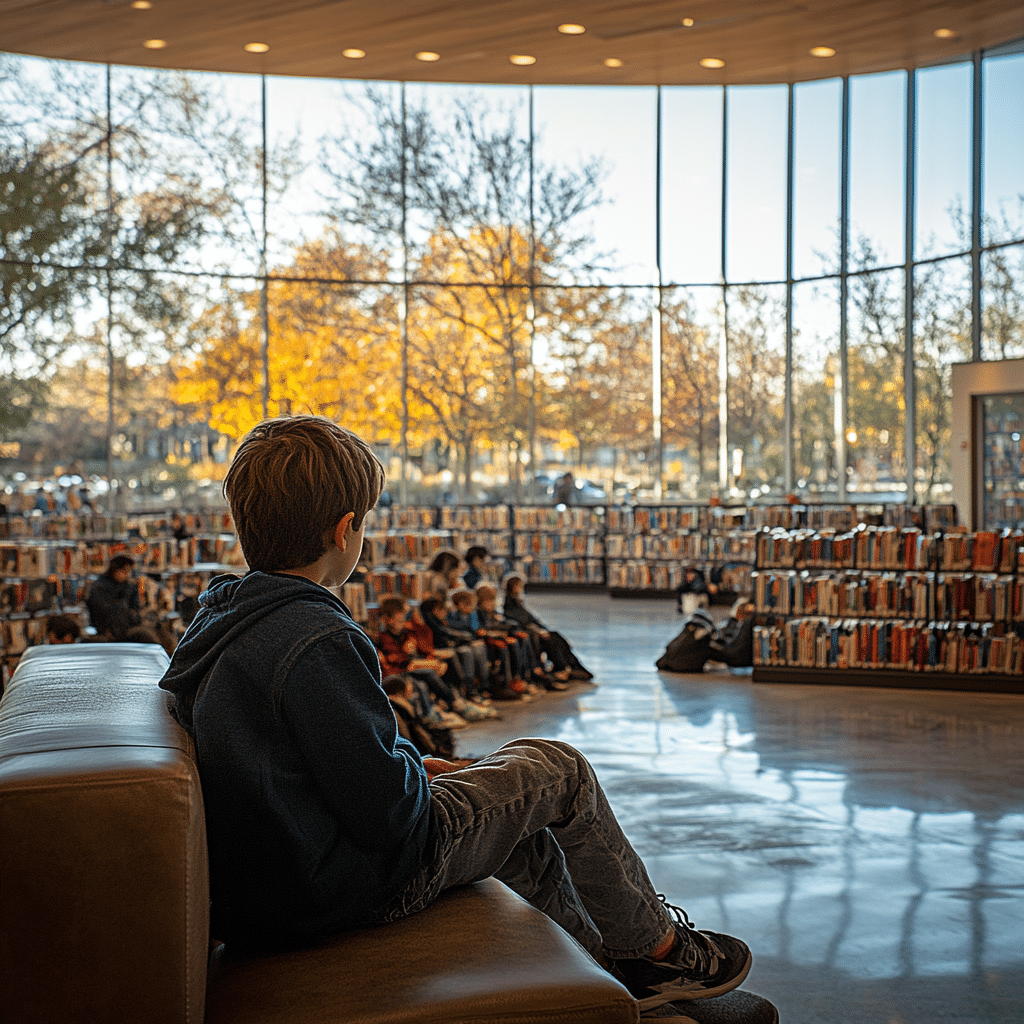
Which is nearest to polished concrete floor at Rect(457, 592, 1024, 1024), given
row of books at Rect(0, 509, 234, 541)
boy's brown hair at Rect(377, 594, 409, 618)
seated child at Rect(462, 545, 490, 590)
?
boy's brown hair at Rect(377, 594, 409, 618)

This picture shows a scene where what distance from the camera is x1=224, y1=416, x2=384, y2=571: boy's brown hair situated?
5.86ft

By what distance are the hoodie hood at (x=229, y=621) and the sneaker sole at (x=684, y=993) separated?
38.4 inches

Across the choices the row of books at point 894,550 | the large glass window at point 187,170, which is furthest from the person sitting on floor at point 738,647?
the large glass window at point 187,170

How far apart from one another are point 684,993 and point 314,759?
988mm

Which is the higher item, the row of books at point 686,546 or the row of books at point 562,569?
the row of books at point 686,546

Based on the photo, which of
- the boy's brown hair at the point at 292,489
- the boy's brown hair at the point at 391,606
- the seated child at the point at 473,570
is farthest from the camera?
the seated child at the point at 473,570

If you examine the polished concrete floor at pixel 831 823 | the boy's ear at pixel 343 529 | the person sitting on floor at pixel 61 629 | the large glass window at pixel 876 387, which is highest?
the large glass window at pixel 876 387

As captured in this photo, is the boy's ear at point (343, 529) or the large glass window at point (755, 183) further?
the large glass window at point (755, 183)

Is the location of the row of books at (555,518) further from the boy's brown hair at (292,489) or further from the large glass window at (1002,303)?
the boy's brown hair at (292,489)

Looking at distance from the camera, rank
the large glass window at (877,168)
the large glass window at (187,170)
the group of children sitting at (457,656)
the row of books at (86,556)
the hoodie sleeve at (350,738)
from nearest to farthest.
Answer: the hoodie sleeve at (350,738), the group of children sitting at (457,656), the row of books at (86,556), the large glass window at (877,168), the large glass window at (187,170)

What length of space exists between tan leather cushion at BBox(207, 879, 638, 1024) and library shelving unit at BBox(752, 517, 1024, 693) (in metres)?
6.61

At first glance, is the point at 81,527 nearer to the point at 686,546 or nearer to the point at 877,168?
the point at 686,546

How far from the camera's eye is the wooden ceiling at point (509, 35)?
11.1 meters

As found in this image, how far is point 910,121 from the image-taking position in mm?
13609
